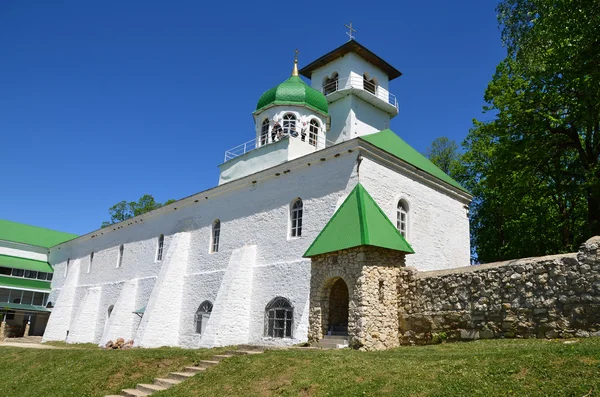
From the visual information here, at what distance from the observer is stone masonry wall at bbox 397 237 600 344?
9.58 metres

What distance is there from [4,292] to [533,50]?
37.3 m

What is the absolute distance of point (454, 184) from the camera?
20422 millimetres

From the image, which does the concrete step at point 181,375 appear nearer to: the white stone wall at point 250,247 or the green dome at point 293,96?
the white stone wall at point 250,247

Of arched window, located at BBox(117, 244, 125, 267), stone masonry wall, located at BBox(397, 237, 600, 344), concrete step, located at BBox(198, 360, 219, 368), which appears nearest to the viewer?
stone masonry wall, located at BBox(397, 237, 600, 344)

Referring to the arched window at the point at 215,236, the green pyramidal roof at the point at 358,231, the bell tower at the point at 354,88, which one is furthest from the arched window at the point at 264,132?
the green pyramidal roof at the point at 358,231

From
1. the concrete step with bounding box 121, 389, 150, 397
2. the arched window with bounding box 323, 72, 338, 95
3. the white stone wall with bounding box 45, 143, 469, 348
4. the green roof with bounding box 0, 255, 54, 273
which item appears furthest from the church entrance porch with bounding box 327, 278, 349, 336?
the green roof with bounding box 0, 255, 54, 273

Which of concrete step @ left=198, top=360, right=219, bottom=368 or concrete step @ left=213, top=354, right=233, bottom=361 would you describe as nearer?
concrete step @ left=198, top=360, right=219, bottom=368

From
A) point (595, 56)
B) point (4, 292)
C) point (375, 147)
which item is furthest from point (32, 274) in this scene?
point (595, 56)

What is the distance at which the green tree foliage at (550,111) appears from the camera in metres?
13.3

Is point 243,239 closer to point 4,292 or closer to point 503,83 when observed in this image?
point 503,83

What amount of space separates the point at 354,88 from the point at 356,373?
842 inches

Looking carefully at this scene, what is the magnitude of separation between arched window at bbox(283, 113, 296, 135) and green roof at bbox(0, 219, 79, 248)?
27637 mm

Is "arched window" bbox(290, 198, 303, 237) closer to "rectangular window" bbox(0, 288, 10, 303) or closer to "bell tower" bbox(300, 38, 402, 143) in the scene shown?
"bell tower" bbox(300, 38, 402, 143)

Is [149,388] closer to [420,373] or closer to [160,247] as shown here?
[420,373]
